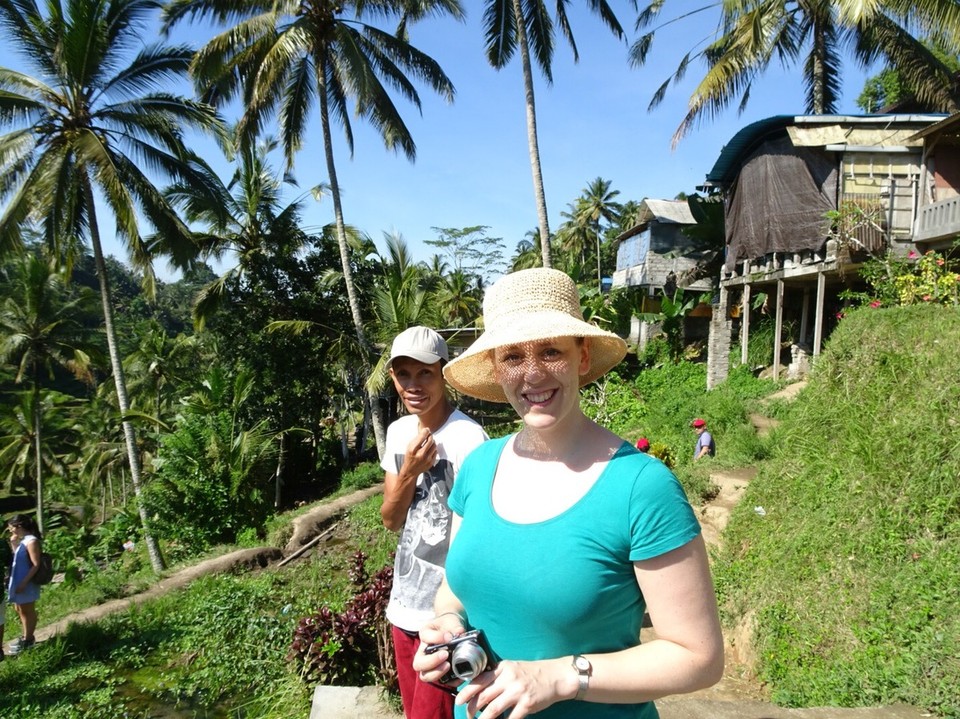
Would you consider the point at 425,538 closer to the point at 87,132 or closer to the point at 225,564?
the point at 225,564

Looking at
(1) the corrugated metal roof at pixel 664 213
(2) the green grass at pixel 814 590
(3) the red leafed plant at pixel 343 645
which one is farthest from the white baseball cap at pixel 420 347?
(1) the corrugated metal roof at pixel 664 213

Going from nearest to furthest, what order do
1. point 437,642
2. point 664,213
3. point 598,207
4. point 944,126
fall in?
point 437,642 → point 944,126 → point 664,213 → point 598,207

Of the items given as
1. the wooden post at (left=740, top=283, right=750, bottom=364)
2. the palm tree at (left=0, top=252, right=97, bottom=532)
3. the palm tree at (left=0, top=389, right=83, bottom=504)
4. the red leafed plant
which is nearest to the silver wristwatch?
the red leafed plant

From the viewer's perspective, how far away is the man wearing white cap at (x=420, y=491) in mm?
2373

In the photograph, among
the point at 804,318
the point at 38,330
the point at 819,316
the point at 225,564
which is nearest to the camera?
the point at 225,564

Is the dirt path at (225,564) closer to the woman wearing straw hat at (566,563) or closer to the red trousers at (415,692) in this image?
the red trousers at (415,692)

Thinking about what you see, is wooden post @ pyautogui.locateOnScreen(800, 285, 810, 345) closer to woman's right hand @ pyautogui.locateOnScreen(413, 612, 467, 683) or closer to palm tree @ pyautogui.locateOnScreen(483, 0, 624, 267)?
palm tree @ pyautogui.locateOnScreen(483, 0, 624, 267)

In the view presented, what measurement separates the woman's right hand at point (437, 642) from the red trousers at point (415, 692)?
756 millimetres

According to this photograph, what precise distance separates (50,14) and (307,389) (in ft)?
33.1

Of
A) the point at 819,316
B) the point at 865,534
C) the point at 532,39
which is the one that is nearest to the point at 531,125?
the point at 532,39

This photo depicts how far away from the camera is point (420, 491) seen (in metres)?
2.49

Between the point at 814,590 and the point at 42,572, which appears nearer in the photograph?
the point at 814,590

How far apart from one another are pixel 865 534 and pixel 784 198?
37.1 feet

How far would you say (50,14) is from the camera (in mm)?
11758
